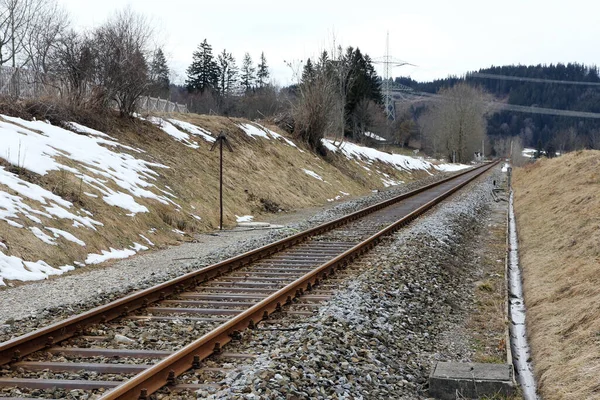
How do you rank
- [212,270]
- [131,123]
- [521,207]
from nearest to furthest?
[212,270] < [131,123] < [521,207]

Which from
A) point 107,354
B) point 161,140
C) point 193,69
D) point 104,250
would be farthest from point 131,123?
point 193,69

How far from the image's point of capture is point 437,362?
6.99m

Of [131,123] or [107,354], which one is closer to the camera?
[107,354]

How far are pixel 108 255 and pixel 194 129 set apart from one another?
15838 mm

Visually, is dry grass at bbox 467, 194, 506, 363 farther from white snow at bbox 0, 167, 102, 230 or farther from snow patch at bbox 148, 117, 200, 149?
snow patch at bbox 148, 117, 200, 149

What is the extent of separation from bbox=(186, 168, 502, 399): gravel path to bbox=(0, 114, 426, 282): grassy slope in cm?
602

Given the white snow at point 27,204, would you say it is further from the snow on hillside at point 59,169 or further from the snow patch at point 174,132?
the snow patch at point 174,132

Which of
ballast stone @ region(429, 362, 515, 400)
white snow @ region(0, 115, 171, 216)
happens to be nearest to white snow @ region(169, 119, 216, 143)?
white snow @ region(0, 115, 171, 216)

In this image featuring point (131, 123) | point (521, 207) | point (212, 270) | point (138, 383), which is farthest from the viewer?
point (521, 207)

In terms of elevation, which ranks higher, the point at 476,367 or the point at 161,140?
the point at 161,140

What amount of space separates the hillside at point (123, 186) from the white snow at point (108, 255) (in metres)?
0.03

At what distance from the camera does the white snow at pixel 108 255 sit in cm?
1252

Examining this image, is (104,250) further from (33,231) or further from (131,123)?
(131,123)

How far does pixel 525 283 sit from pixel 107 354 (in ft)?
29.7
